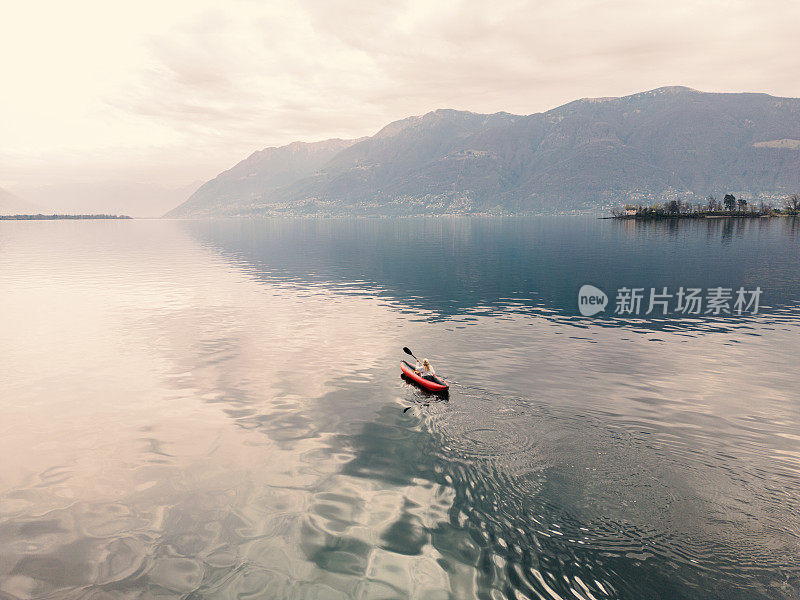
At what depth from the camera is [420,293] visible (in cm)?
7156

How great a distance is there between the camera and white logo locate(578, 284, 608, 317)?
189 feet

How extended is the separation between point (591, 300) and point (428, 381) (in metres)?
42.7

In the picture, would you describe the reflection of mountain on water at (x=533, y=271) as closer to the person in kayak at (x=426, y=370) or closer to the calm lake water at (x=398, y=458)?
the calm lake water at (x=398, y=458)

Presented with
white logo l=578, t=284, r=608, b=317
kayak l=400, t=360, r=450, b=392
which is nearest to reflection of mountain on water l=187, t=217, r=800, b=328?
white logo l=578, t=284, r=608, b=317

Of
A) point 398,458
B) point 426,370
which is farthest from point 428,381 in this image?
point 398,458

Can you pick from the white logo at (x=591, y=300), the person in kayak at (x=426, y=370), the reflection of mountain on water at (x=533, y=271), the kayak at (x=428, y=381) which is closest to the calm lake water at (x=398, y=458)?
the kayak at (x=428, y=381)

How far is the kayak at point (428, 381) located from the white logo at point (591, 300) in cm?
3224

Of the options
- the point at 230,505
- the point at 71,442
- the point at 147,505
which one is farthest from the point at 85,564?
the point at 71,442

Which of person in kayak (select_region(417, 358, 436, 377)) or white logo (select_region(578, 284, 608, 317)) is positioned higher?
person in kayak (select_region(417, 358, 436, 377))

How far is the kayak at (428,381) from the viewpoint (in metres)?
30.4

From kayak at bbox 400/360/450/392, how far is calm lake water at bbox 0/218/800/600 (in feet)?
3.30

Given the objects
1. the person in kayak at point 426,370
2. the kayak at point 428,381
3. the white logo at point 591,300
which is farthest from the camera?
the white logo at point 591,300

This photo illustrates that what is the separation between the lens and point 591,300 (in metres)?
63.6

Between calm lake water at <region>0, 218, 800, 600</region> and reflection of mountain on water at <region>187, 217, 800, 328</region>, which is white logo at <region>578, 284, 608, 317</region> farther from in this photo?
calm lake water at <region>0, 218, 800, 600</region>
